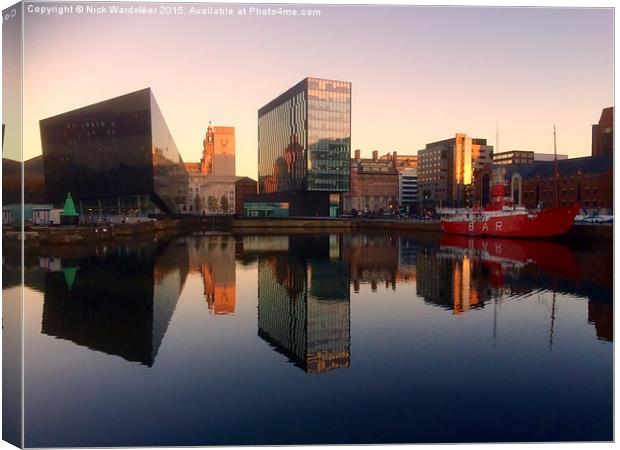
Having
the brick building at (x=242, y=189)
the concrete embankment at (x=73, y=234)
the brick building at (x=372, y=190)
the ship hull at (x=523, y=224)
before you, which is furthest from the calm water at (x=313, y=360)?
the brick building at (x=372, y=190)

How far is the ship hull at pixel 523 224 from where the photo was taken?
195ft

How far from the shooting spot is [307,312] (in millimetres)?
20734

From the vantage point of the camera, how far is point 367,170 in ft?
586

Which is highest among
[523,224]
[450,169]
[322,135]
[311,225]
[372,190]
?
[322,135]

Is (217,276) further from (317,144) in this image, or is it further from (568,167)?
(568,167)

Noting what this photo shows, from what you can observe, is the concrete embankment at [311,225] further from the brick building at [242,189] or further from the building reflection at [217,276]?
the brick building at [242,189]

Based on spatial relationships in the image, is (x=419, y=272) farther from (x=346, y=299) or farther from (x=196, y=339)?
(x=196, y=339)

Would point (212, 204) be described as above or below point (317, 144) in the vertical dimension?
below

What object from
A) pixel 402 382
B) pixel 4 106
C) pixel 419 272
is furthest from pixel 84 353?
pixel 419 272

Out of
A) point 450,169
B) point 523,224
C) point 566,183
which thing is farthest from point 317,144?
point 450,169

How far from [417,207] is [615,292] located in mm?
158945

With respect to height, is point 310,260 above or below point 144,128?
below

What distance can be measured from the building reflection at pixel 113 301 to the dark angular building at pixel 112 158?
28618 millimetres

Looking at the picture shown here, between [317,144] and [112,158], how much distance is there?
43.2 metres
